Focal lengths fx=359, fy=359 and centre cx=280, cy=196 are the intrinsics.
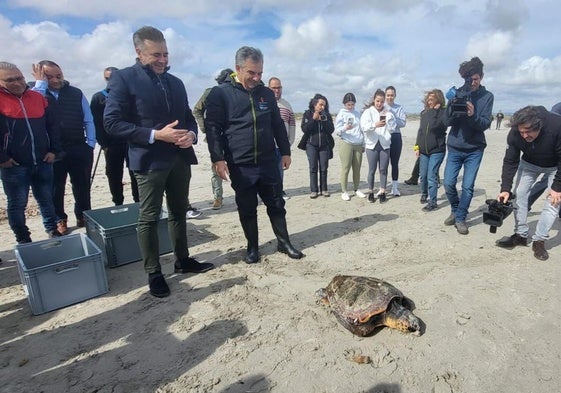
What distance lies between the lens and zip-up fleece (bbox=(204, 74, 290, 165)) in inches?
145

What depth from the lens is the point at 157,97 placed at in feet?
10.3

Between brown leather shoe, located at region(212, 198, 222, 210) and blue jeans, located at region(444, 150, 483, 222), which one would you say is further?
brown leather shoe, located at region(212, 198, 222, 210)

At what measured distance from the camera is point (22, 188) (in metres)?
4.12

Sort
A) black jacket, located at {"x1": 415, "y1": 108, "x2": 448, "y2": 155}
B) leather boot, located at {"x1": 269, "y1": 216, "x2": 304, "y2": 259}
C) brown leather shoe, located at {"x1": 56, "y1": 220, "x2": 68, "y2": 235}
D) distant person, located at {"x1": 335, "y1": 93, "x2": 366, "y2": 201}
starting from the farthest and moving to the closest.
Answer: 1. distant person, located at {"x1": 335, "y1": 93, "x2": 366, "y2": 201}
2. black jacket, located at {"x1": 415, "y1": 108, "x2": 448, "y2": 155}
3. brown leather shoe, located at {"x1": 56, "y1": 220, "x2": 68, "y2": 235}
4. leather boot, located at {"x1": 269, "y1": 216, "x2": 304, "y2": 259}

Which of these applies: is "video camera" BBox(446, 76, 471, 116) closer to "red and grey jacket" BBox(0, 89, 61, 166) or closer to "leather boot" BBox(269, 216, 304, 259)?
"leather boot" BBox(269, 216, 304, 259)

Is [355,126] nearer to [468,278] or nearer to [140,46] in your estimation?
[468,278]

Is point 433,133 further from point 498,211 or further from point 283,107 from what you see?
point 283,107

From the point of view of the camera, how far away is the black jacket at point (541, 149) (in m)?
3.73

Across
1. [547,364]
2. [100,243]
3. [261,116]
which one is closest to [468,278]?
[547,364]

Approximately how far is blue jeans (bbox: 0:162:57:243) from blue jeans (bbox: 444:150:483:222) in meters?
5.20

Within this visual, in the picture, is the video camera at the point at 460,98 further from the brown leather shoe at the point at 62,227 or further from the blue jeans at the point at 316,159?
the brown leather shoe at the point at 62,227

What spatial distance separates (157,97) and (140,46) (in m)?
0.42

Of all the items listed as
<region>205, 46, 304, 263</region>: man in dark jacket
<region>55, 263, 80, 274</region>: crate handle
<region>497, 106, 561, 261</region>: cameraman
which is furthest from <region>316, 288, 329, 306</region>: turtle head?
<region>497, 106, 561, 261</region>: cameraman

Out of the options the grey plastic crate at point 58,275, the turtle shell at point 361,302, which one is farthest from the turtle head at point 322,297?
the grey plastic crate at point 58,275
